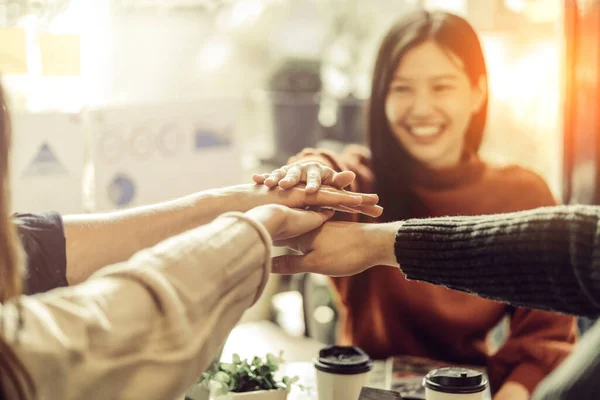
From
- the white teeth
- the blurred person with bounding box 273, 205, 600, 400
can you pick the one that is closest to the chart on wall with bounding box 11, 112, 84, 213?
the white teeth

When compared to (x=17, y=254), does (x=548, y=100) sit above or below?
above

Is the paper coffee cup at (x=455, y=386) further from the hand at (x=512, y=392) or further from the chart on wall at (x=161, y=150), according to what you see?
the chart on wall at (x=161, y=150)

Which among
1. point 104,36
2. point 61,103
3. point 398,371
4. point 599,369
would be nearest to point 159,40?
point 104,36

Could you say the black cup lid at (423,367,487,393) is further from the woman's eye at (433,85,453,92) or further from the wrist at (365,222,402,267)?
the woman's eye at (433,85,453,92)

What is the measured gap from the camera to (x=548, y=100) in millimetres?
2691

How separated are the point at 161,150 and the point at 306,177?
110 centimetres

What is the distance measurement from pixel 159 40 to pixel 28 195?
2.19 metres

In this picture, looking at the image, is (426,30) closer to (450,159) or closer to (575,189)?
(450,159)

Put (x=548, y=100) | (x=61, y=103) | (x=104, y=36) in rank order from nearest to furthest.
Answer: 1. (x=61, y=103)
2. (x=548, y=100)
3. (x=104, y=36)

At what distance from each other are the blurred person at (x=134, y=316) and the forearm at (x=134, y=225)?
35cm

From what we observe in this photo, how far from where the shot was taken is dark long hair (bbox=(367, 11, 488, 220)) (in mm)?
1771

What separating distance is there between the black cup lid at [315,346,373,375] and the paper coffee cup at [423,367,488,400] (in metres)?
0.13

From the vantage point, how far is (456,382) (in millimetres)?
1053

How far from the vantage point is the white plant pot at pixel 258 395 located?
3.62ft
